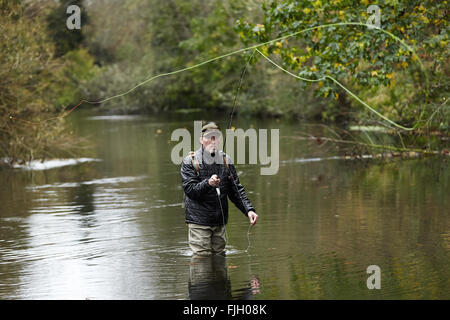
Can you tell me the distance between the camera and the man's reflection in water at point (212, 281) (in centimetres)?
782

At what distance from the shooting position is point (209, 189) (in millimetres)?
8578

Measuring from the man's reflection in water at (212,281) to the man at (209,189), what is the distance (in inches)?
12.9

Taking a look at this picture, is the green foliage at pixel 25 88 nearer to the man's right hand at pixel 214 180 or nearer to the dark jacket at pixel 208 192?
the dark jacket at pixel 208 192

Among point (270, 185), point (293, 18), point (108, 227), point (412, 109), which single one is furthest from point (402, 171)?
point (108, 227)

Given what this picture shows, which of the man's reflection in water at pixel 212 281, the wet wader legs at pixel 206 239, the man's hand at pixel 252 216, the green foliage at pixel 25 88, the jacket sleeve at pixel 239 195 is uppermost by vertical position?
the green foliage at pixel 25 88

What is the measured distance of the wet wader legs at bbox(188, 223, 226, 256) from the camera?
8.95 metres

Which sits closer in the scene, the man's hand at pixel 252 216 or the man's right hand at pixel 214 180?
the man's right hand at pixel 214 180

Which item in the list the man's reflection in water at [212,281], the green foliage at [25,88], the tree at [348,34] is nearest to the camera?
the man's reflection in water at [212,281]

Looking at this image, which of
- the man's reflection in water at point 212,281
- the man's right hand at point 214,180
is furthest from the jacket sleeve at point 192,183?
the man's reflection in water at point 212,281

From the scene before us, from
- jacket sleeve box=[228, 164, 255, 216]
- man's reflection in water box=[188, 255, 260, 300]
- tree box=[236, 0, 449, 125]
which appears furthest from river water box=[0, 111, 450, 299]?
tree box=[236, 0, 449, 125]

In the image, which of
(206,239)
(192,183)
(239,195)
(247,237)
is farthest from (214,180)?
(247,237)

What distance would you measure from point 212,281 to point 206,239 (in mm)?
760

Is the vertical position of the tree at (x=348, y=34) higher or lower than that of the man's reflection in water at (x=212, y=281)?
higher
